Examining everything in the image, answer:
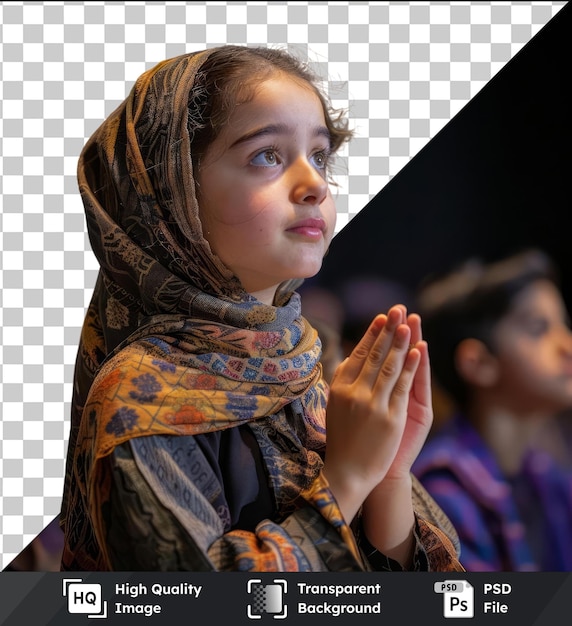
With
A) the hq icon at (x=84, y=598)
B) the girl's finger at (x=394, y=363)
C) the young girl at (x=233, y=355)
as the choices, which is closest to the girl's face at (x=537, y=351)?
the young girl at (x=233, y=355)

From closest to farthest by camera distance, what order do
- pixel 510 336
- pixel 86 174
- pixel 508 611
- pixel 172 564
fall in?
pixel 172 564
pixel 508 611
pixel 86 174
pixel 510 336

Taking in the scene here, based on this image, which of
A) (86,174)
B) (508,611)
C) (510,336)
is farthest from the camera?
(510,336)

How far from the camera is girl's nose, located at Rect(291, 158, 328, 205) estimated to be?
109 centimetres

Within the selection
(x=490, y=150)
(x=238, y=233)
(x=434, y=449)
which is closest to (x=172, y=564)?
(x=238, y=233)

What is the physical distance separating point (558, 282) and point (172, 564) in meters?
0.99

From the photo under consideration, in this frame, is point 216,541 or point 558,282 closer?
point 216,541

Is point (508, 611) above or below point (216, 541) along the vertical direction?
below

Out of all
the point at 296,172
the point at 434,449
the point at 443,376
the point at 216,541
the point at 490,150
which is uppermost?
the point at 296,172

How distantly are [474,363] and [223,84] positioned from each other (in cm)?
80

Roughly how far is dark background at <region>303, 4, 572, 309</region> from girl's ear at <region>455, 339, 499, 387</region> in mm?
155

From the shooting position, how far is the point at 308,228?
110cm

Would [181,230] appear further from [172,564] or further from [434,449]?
[434,449]

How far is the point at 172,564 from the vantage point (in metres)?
0.96

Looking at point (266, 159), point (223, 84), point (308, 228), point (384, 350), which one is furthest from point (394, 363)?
point (223, 84)
